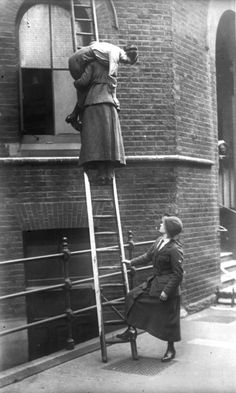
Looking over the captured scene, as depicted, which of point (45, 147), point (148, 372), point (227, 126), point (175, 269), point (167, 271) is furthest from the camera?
point (227, 126)

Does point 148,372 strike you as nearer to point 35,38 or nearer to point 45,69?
point 45,69

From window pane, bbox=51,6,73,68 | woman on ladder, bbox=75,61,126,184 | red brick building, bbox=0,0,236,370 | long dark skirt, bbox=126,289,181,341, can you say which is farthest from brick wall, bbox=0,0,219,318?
long dark skirt, bbox=126,289,181,341

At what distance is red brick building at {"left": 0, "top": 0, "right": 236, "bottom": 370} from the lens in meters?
6.96

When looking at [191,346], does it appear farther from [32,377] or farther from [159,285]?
[32,377]

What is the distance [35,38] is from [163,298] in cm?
420

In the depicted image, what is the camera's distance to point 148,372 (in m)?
4.69

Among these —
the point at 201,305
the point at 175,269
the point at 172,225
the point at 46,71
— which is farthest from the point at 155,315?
the point at 46,71

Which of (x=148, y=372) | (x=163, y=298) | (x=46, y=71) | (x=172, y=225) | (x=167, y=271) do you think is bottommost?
(x=148, y=372)

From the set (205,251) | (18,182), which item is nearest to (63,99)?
(18,182)

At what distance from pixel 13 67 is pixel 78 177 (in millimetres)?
1741

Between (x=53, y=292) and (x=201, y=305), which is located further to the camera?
(x=201, y=305)

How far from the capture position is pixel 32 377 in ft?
15.2

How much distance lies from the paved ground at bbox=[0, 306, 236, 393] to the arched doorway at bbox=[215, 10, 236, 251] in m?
5.33

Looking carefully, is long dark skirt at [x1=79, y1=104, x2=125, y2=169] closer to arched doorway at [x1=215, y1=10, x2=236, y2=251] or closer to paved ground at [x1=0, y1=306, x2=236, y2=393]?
paved ground at [x1=0, y1=306, x2=236, y2=393]
